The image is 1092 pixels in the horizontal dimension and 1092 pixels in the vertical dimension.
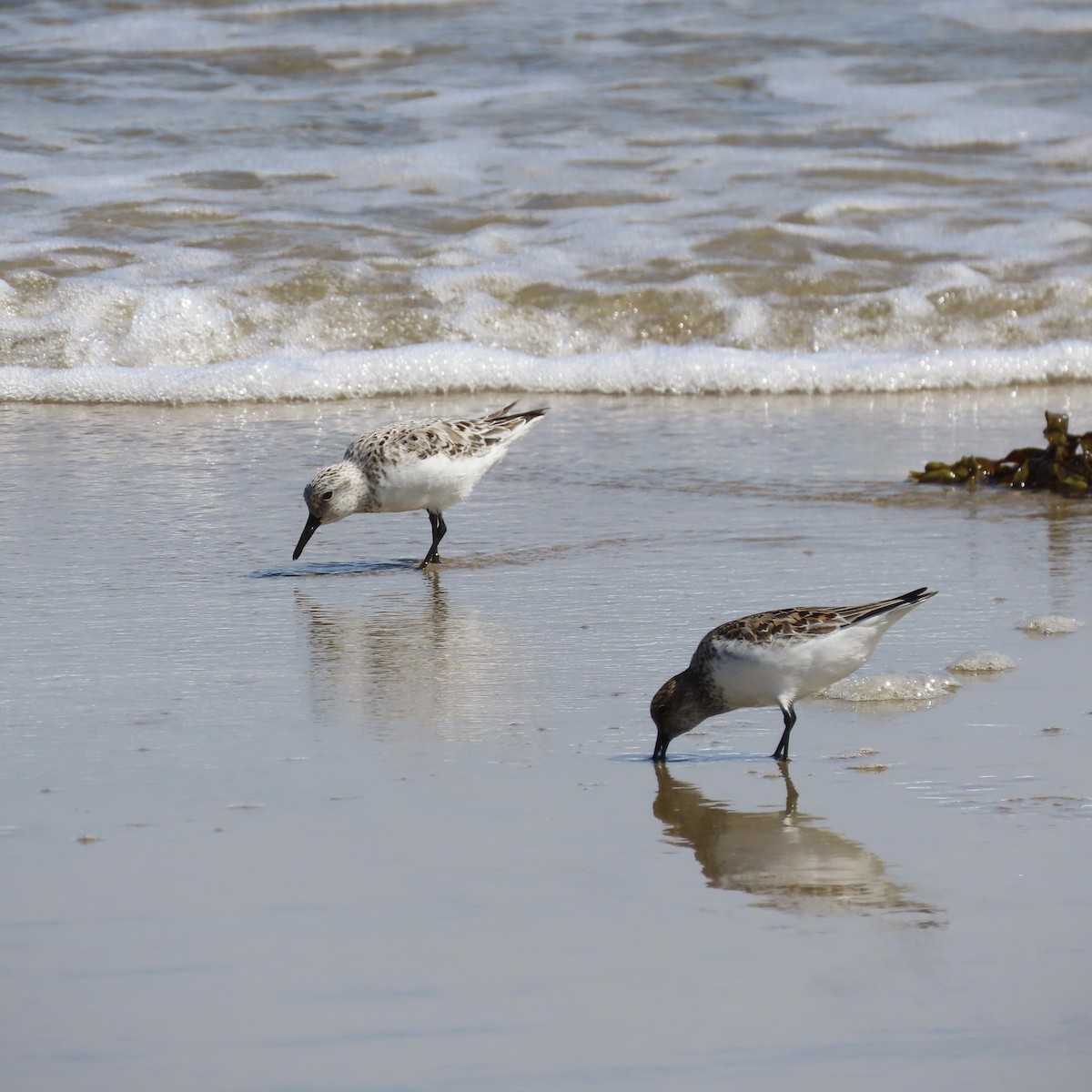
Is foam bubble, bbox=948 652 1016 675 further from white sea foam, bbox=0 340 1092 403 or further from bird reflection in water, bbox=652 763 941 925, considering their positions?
white sea foam, bbox=0 340 1092 403

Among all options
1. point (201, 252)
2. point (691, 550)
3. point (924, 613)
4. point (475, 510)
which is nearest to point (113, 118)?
point (201, 252)

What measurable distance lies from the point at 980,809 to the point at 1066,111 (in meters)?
13.1

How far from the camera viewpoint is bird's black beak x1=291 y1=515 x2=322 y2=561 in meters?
6.11

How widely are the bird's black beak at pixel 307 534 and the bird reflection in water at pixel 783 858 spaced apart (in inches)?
98.6

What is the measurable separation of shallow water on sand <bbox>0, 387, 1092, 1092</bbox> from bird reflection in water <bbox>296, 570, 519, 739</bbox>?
2 cm

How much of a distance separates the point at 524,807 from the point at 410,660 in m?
1.31

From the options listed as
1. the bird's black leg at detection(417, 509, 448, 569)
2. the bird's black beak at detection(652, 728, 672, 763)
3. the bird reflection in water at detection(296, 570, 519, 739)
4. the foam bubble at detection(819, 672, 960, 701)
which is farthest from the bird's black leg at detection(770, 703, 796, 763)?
the bird's black leg at detection(417, 509, 448, 569)

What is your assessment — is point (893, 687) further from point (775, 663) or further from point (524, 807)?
point (524, 807)

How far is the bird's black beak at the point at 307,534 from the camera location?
20.0 feet

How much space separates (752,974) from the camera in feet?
9.36

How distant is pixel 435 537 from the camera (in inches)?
247

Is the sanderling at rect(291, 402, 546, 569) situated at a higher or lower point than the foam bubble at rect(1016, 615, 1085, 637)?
higher

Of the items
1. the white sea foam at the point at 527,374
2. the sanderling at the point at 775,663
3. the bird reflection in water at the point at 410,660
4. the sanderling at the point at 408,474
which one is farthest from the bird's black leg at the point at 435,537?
the white sea foam at the point at 527,374

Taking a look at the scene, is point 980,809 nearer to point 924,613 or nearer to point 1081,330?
point 924,613
